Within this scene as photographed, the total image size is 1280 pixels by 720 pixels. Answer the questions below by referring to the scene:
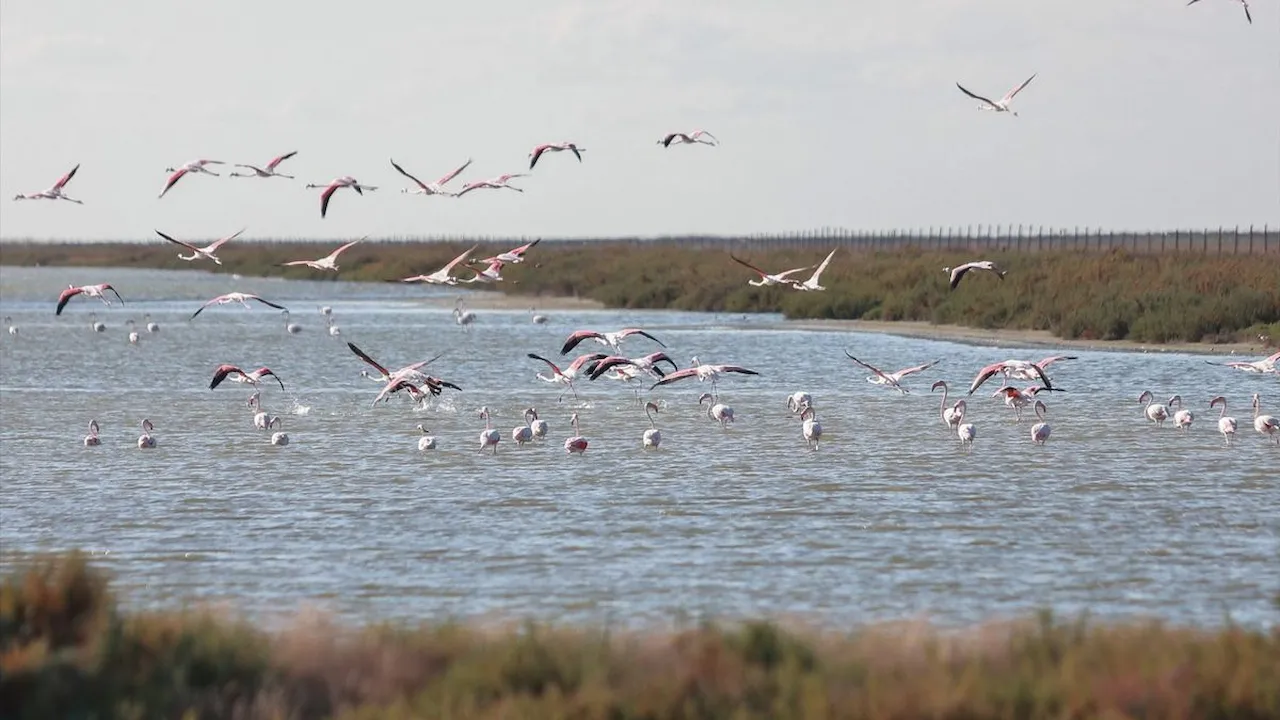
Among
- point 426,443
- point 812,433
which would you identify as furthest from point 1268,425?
point 426,443

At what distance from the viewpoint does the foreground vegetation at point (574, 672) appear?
7.85 metres

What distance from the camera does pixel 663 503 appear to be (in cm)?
1711

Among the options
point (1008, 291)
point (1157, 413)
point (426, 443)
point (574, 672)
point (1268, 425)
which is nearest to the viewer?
point (574, 672)

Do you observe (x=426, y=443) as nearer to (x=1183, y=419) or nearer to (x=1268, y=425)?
(x=1183, y=419)

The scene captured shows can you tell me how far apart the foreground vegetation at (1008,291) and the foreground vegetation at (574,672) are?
20.0m

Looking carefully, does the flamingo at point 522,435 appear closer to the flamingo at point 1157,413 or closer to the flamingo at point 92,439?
the flamingo at point 92,439

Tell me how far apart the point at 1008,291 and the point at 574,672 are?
4310 cm

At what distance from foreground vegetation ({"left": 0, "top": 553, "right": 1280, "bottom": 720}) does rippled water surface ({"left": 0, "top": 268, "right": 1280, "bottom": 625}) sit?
2.65 m

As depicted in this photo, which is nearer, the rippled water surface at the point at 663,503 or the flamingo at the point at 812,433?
the rippled water surface at the point at 663,503

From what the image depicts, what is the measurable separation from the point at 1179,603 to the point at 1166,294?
32909 mm

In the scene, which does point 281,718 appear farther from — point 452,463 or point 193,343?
point 193,343

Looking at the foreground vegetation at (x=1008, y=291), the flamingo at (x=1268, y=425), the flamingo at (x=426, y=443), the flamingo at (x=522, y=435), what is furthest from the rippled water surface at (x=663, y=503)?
the foreground vegetation at (x=1008, y=291)

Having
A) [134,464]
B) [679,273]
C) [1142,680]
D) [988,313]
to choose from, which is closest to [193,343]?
[988,313]

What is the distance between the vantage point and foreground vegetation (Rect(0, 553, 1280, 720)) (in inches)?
Result: 309
